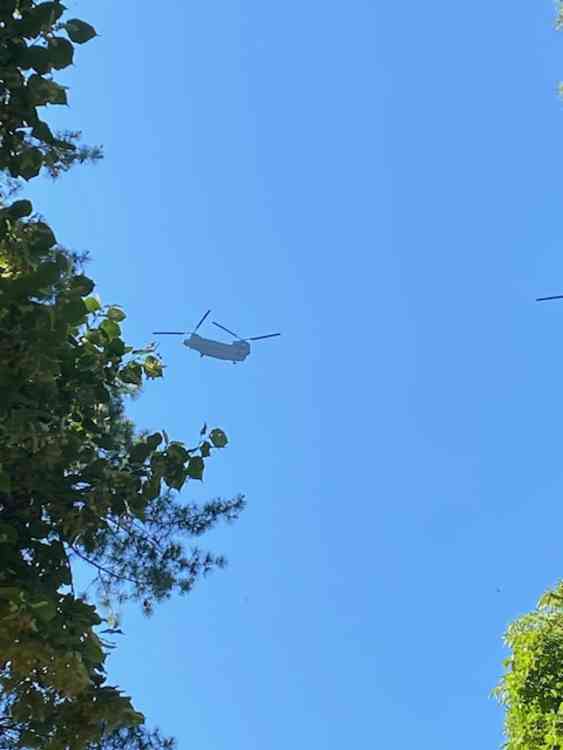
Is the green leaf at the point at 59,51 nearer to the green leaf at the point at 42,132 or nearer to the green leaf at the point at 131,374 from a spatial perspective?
the green leaf at the point at 42,132

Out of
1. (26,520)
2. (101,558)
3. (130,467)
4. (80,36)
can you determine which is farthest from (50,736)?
(80,36)

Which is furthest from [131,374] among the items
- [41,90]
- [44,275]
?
[41,90]

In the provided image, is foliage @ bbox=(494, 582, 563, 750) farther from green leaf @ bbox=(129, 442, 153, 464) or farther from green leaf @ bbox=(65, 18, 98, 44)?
green leaf @ bbox=(65, 18, 98, 44)

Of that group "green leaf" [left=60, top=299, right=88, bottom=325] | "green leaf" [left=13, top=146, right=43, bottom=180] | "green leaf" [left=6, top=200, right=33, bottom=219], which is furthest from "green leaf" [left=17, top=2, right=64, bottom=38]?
"green leaf" [left=60, top=299, right=88, bottom=325]

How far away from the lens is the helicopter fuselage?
11.1m

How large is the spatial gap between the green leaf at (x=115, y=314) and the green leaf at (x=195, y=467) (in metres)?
0.71

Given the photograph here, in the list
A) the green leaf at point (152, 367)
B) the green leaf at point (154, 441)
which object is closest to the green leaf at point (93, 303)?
the green leaf at point (152, 367)

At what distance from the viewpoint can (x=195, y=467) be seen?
353cm

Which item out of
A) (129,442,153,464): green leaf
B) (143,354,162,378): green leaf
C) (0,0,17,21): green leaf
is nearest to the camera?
(0,0,17,21): green leaf

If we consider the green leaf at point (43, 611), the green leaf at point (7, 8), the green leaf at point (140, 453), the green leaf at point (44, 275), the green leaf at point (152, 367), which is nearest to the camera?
the green leaf at point (43, 611)

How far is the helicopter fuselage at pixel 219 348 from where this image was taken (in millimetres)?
11062

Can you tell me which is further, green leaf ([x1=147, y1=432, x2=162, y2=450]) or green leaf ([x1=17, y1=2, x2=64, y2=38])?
green leaf ([x1=147, y1=432, x2=162, y2=450])

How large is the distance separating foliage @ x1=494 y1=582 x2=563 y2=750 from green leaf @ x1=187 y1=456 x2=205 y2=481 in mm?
3463

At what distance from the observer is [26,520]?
3.24 m
